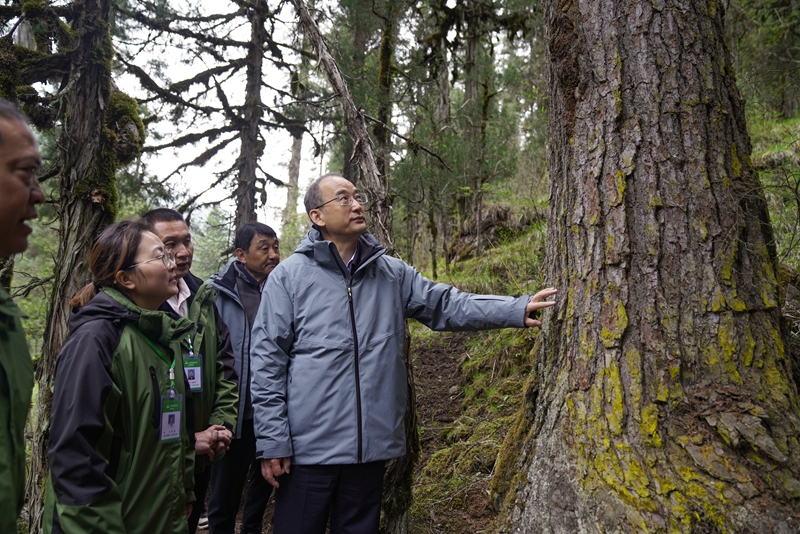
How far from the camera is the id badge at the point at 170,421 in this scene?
7.23 feet

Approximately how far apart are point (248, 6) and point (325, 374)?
9721mm

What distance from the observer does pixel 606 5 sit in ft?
7.62

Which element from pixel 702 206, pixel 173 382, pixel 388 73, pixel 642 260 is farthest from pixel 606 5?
pixel 388 73

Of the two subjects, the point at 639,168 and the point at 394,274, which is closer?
the point at 639,168

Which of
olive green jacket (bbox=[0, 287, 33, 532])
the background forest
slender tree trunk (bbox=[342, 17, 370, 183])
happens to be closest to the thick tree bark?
the background forest

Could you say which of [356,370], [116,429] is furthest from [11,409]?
[356,370]

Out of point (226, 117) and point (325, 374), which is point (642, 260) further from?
point (226, 117)

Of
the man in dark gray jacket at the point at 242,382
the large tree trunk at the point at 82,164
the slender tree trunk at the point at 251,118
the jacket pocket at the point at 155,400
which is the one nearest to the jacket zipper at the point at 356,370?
the jacket pocket at the point at 155,400

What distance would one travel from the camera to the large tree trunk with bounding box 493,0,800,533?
187 cm

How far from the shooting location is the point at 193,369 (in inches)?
113

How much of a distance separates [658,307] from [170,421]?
7.14ft

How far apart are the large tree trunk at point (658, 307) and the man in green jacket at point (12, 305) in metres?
1.93

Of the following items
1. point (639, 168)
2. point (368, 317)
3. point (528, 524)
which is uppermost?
point (639, 168)

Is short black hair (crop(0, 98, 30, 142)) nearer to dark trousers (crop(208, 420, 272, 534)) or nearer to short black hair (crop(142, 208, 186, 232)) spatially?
short black hair (crop(142, 208, 186, 232))
